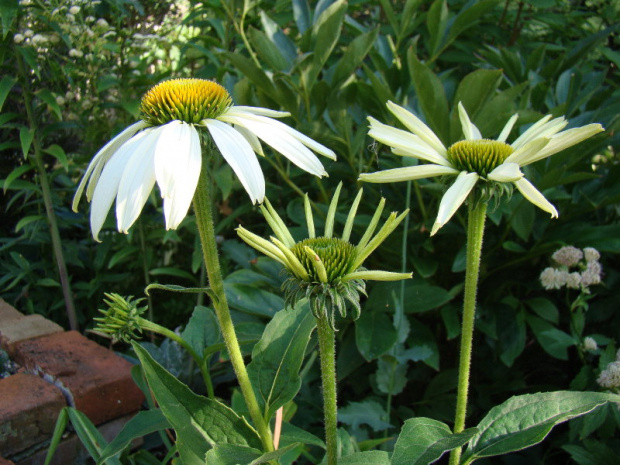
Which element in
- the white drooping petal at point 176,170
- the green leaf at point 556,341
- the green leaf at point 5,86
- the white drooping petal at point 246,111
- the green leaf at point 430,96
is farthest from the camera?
the green leaf at point 5,86

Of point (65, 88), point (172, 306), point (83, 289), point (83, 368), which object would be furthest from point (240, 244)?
point (65, 88)

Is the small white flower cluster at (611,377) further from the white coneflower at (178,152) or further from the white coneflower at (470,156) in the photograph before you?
the white coneflower at (178,152)

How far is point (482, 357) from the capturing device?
173 cm

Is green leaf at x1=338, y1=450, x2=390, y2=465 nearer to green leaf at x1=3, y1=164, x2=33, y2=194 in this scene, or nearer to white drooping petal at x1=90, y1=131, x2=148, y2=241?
white drooping petal at x1=90, y1=131, x2=148, y2=241

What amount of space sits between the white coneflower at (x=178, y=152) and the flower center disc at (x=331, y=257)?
0.30 feet

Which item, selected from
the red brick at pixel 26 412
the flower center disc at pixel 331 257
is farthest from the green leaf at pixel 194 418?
the red brick at pixel 26 412

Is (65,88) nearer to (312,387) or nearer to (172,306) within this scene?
(172,306)

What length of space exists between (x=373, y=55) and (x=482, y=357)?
0.89m

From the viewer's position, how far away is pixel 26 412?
4.63ft

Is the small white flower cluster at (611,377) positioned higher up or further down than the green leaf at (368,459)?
further down

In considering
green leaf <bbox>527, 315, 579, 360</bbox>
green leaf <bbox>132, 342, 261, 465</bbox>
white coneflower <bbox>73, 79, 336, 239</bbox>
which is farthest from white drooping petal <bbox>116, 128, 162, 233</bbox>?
green leaf <bbox>527, 315, 579, 360</bbox>

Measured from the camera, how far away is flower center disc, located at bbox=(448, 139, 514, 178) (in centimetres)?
83

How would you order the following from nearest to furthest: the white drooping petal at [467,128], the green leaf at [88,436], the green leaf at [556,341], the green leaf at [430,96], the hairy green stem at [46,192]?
1. the white drooping petal at [467,128]
2. the green leaf at [88,436]
3. the green leaf at [430,96]
4. the green leaf at [556,341]
5. the hairy green stem at [46,192]

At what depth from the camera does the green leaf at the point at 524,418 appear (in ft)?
2.56
